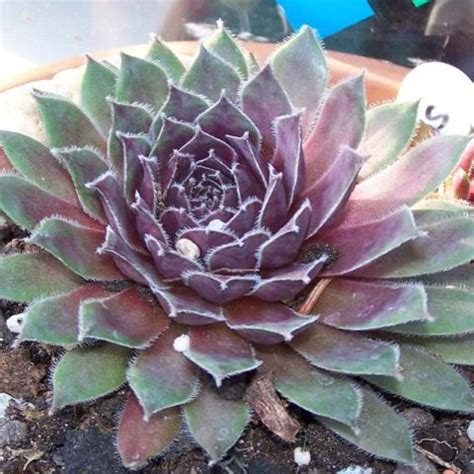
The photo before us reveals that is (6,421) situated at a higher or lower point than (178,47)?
lower

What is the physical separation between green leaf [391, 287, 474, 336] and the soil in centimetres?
14

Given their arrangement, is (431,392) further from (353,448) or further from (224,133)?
(224,133)

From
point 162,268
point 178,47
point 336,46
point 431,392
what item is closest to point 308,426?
point 431,392

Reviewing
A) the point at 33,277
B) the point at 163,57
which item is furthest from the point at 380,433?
the point at 163,57

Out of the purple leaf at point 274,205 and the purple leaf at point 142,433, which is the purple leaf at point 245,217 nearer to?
the purple leaf at point 274,205

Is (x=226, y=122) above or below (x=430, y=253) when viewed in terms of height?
above

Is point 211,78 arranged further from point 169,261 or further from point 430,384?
point 430,384

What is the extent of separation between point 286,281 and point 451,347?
0.24 m

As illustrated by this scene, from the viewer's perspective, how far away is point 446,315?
2.60 feet

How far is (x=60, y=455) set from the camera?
Result: 86 centimetres

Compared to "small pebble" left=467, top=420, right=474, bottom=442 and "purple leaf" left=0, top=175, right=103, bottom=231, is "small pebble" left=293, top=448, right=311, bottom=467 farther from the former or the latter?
"purple leaf" left=0, top=175, right=103, bottom=231

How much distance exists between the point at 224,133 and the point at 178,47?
0.63 metres

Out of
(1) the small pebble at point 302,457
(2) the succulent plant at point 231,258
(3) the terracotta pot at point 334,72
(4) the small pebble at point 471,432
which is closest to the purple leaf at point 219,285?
(2) the succulent plant at point 231,258

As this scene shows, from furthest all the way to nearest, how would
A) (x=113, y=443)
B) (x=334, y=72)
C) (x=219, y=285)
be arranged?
(x=334, y=72)
(x=113, y=443)
(x=219, y=285)
